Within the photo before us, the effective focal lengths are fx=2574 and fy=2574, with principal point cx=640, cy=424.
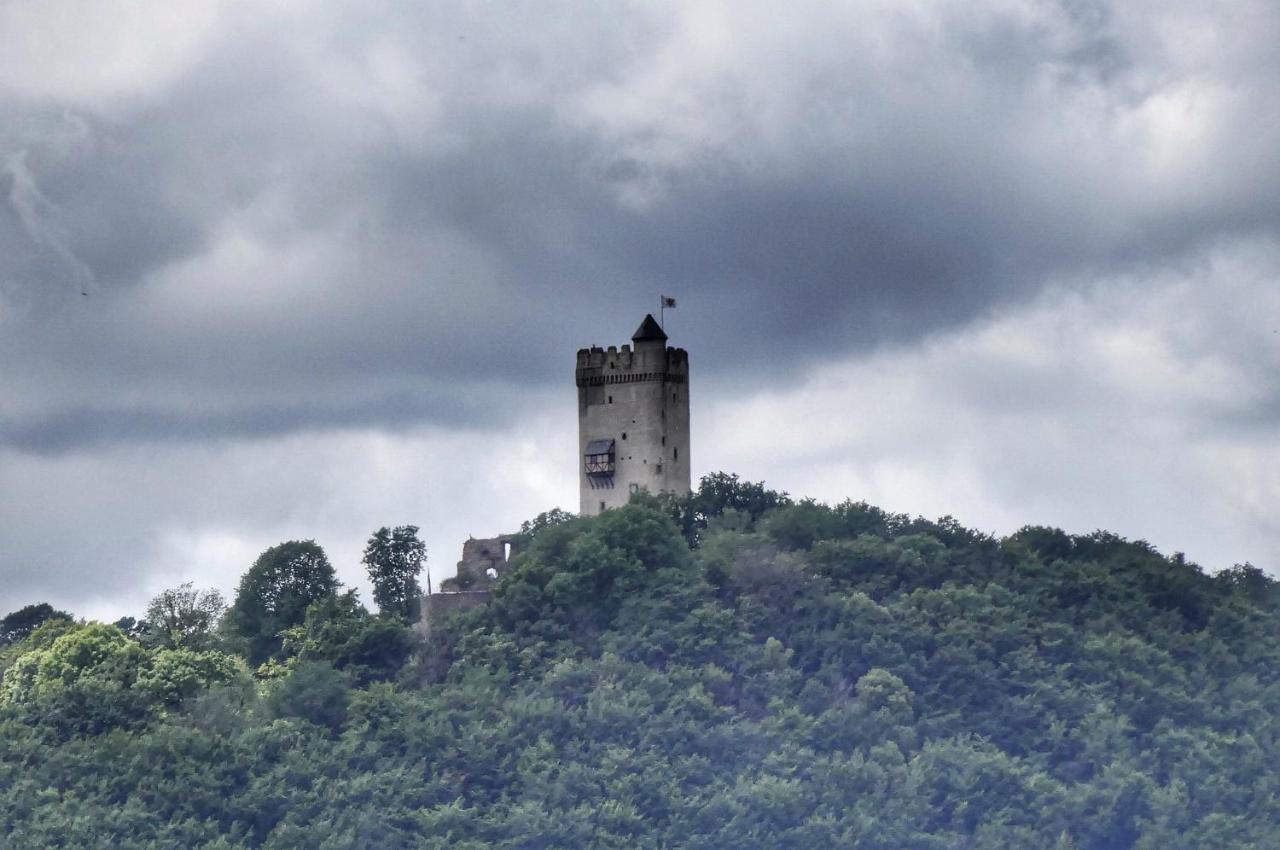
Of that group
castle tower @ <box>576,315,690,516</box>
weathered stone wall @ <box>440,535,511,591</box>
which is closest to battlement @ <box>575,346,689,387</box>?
castle tower @ <box>576,315,690,516</box>

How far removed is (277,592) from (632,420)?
14.3 m

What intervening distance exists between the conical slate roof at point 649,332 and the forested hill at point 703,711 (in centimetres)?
1185

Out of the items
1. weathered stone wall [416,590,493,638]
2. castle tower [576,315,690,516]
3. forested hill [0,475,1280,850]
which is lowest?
forested hill [0,475,1280,850]

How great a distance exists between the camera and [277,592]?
9038 centimetres

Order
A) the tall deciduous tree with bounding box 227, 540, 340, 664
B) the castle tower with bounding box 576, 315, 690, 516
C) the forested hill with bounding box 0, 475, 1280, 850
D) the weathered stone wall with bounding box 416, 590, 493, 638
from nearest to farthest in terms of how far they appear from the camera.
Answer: the forested hill with bounding box 0, 475, 1280, 850
the weathered stone wall with bounding box 416, 590, 493, 638
the tall deciduous tree with bounding box 227, 540, 340, 664
the castle tower with bounding box 576, 315, 690, 516

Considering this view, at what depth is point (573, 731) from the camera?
7325 centimetres

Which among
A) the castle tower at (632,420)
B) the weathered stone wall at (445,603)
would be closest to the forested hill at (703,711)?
the weathered stone wall at (445,603)

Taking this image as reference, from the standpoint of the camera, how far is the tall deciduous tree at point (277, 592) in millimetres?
89125

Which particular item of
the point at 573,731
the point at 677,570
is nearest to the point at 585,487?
the point at 677,570

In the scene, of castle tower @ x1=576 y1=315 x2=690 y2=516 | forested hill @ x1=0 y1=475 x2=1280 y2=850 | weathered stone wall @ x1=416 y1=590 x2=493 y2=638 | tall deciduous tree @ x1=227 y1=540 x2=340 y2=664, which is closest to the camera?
forested hill @ x1=0 y1=475 x2=1280 y2=850

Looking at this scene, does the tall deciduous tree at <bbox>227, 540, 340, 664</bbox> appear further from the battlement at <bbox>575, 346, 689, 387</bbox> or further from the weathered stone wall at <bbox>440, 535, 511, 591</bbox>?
the battlement at <bbox>575, 346, 689, 387</bbox>

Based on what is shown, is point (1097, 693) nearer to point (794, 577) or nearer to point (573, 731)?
point (794, 577)

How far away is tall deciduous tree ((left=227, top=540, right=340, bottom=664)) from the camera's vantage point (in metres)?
89.1

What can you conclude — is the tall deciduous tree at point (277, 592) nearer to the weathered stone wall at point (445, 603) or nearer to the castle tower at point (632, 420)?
the weathered stone wall at point (445, 603)
